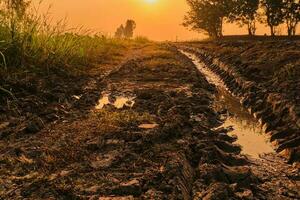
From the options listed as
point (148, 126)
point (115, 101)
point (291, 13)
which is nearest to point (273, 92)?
point (115, 101)

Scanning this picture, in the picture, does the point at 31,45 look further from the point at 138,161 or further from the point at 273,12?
the point at 273,12

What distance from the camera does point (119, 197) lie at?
11.3 feet

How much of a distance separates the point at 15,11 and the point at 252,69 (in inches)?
251

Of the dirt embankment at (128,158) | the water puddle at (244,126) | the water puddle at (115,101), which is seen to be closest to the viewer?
the dirt embankment at (128,158)

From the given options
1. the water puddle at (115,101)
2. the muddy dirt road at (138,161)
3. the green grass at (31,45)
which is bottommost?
the muddy dirt road at (138,161)

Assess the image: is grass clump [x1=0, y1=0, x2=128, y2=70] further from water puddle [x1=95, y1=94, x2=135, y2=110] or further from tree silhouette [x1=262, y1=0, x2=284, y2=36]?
tree silhouette [x1=262, y1=0, x2=284, y2=36]

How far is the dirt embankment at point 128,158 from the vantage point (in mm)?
3582

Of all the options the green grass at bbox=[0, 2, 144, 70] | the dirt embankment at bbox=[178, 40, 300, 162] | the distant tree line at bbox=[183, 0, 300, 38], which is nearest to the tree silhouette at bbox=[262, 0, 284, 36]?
the distant tree line at bbox=[183, 0, 300, 38]

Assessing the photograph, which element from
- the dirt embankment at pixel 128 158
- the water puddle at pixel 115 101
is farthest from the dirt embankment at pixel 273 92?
the water puddle at pixel 115 101

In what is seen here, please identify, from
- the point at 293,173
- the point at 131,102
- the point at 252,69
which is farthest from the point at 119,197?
the point at 252,69

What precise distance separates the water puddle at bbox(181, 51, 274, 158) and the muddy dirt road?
0.16 metres

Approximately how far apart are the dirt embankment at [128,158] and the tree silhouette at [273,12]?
34610mm

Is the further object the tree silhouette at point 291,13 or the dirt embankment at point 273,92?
the tree silhouette at point 291,13

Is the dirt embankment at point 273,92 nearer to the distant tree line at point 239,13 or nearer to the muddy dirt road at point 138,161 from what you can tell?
the muddy dirt road at point 138,161
